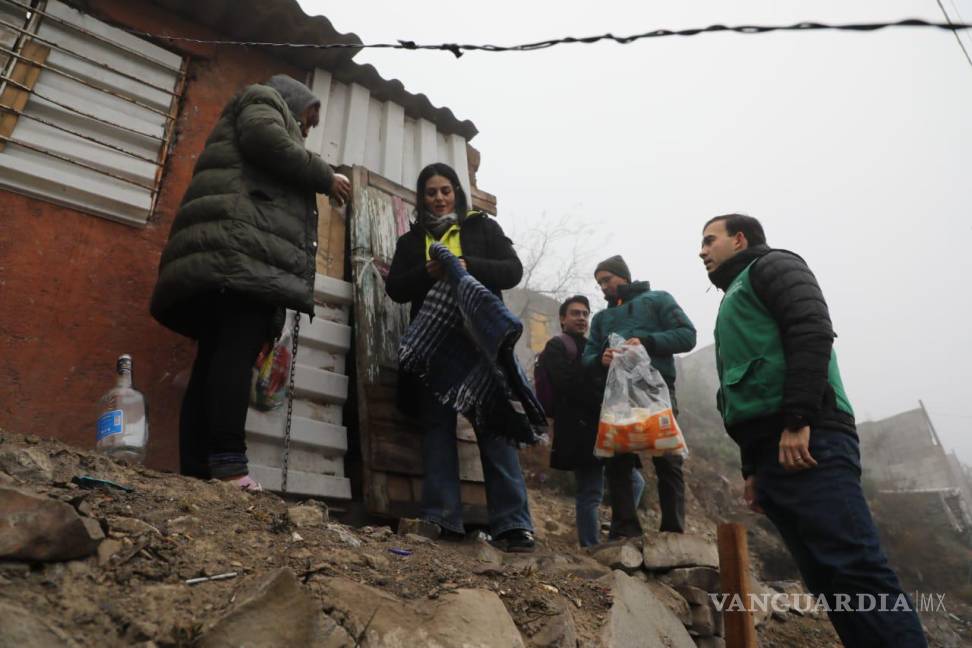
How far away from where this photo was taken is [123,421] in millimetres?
2613

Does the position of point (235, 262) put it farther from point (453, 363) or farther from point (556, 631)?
point (556, 631)

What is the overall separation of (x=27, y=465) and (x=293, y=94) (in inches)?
83.3

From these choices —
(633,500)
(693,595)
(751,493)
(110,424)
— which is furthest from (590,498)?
(110,424)

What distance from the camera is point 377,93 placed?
15.9 feet

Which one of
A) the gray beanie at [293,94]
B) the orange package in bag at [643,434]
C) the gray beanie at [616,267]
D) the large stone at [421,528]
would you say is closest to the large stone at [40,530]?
the large stone at [421,528]

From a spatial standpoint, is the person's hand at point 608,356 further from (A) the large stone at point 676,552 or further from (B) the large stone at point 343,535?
(B) the large stone at point 343,535

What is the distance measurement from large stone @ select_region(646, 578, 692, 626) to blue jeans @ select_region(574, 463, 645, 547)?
768 millimetres

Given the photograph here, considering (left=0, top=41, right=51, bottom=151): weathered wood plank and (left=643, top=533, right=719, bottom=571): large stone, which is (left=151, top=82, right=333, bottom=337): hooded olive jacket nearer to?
(left=0, top=41, right=51, bottom=151): weathered wood plank

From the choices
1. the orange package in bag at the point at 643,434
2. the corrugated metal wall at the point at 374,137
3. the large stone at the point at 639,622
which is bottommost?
the large stone at the point at 639,622

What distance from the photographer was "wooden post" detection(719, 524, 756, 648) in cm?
234

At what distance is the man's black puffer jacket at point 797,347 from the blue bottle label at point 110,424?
251 centimetres

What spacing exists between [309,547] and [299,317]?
1865 millimetres

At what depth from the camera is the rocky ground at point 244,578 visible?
48.8 inches

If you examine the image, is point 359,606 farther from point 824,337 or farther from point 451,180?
point 451,180
